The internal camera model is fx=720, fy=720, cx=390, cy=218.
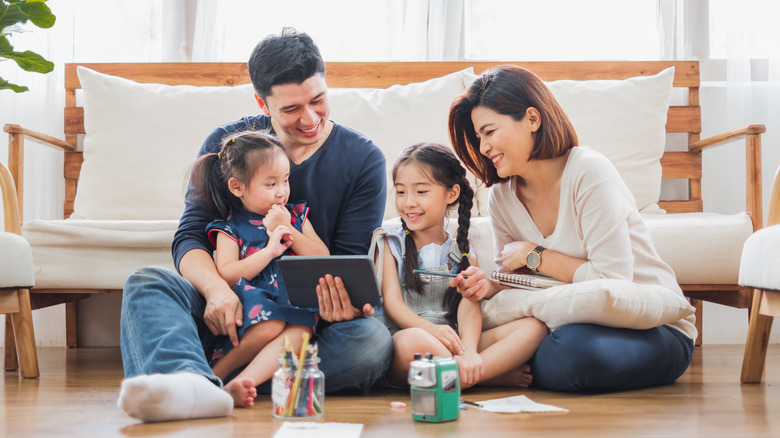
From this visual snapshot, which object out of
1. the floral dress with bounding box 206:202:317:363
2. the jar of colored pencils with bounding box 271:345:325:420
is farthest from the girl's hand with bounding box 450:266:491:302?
the jar of colored pencils with bounding box 271:345:325:420

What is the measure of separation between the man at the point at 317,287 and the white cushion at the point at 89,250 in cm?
39

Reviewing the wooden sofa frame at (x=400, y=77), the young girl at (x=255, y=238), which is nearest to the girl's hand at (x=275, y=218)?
the young girl at (x=255, y=238)

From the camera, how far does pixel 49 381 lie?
1.75 metres

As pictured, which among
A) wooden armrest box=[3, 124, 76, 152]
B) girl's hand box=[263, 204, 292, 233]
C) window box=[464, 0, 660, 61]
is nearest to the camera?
girl's hand box=[263, 204, 292, 233]

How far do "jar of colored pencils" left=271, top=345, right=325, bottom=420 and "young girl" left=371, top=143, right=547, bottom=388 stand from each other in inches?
12.6

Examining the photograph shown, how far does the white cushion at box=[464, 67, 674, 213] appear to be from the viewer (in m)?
2.31

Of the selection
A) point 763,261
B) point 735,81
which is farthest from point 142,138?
point 735,81

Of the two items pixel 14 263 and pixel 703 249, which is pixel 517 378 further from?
pixel 14 263

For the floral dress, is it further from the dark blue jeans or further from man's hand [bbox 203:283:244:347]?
the dark blue jeans

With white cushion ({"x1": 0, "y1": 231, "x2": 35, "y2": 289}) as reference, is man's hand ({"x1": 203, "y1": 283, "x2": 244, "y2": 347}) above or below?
below

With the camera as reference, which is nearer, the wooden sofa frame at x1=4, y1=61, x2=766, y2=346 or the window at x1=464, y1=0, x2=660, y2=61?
the wooden sofa frame at x1=4, y1=61, x2=766, y2=346

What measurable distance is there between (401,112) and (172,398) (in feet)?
4.65

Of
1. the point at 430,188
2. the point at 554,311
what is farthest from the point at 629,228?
the point at 430,188

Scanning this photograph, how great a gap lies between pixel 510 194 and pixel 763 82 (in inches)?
58.4
